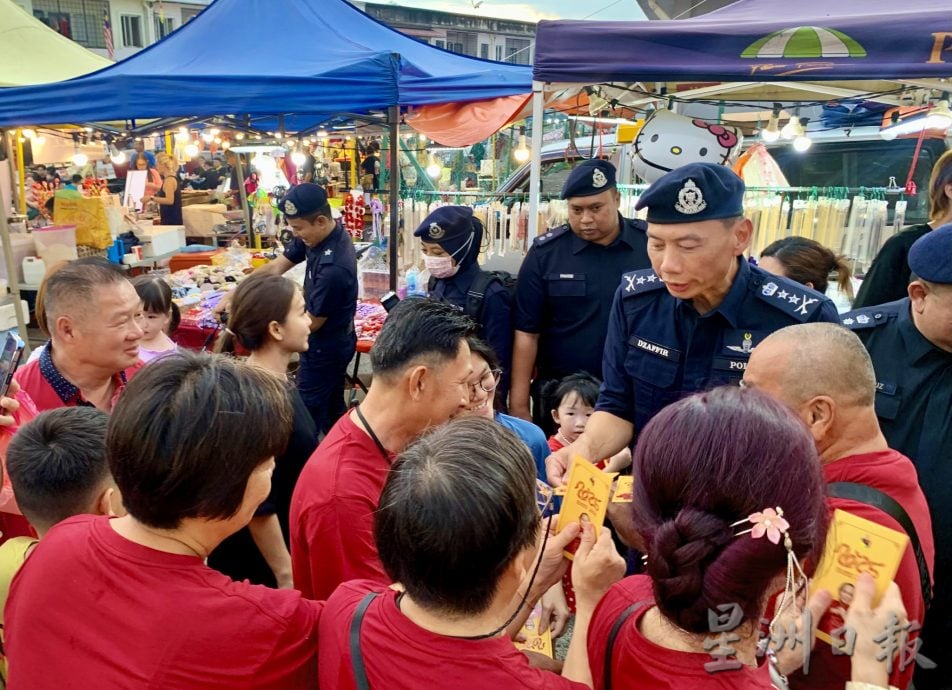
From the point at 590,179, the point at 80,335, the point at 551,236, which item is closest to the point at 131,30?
the point at 551,236

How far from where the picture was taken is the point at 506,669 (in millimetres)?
1041

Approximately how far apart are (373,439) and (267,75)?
12.1 ft

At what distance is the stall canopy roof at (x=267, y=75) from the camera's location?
446 cm

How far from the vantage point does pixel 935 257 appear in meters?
1.98

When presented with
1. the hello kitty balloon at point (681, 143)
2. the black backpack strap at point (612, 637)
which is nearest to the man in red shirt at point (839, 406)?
the black backpack strap at point (612, 637)

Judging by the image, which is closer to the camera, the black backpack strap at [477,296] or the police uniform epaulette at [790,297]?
the police uniform epaulette at [790,297]

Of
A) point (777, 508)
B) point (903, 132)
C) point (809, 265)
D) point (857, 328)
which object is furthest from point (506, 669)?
point (903, 132)

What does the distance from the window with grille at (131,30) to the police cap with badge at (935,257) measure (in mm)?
31261

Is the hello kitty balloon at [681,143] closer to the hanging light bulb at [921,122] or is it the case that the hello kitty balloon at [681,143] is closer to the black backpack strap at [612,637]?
the hanging light bulb at [921,122]

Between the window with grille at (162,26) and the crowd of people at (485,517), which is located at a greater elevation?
the window with grille at (162,26)

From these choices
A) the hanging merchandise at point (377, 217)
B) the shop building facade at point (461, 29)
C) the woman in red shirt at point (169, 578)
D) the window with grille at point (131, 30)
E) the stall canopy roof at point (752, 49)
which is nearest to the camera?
the woman in red shirt at point (169, 578)

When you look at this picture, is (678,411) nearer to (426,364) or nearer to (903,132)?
(426,364)

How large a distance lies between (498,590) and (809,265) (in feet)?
9.20

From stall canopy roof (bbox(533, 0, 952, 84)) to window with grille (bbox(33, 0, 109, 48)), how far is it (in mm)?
28168
